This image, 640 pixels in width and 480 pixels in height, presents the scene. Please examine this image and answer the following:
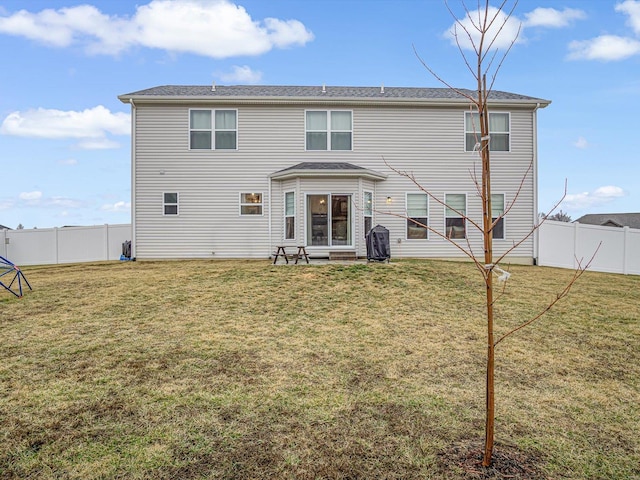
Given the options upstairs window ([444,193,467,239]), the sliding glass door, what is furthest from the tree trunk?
upstairs window ([444,193,467,239])

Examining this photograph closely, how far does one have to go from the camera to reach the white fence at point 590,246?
12.8m

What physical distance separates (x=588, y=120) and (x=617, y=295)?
9279 mm

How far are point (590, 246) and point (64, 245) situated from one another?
70.4ft

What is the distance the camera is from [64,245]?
17.0 metres

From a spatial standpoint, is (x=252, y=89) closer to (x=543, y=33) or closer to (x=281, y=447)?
(x=543, y=33)

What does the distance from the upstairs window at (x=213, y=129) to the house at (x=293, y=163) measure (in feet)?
0.12

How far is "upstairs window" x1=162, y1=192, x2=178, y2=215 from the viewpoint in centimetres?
1329

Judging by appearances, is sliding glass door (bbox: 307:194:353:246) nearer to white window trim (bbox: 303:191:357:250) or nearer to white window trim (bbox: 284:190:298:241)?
white window trim (bbox: 303:191:357:250)

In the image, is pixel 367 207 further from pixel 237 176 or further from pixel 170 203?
pixel 170 203

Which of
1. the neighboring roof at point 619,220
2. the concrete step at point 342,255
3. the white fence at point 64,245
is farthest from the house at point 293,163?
the neighboring roof at point 619,220

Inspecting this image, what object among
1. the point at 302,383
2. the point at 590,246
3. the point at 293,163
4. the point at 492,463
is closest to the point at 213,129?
the point at 293,163

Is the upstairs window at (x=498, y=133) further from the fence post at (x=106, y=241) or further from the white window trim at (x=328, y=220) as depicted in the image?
the fence post at (x=106, y=241)

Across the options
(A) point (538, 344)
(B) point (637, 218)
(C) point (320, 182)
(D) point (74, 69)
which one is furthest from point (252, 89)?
(B) point (637, 218)

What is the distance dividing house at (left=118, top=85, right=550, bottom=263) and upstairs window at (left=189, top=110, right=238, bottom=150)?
0.04m
